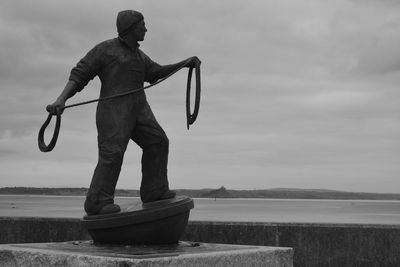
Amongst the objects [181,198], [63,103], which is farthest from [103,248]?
[63,103]

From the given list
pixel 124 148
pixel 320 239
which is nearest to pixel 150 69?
pixel 124 148

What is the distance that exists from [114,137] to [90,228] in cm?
91

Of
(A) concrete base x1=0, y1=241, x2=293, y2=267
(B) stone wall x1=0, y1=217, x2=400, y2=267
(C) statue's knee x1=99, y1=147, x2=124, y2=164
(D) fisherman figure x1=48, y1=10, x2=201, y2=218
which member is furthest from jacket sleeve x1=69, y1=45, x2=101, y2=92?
(B) stone wall x1=0, y1=217, x2=400, y2=267

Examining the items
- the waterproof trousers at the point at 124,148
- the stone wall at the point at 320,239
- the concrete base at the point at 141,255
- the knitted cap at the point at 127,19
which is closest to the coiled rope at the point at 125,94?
the waterproof trousers at the point at 124,148

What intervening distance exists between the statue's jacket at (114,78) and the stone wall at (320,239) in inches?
127

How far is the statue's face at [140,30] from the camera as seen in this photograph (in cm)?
800

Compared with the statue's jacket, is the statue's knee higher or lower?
lower

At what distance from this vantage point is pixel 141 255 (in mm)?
6531

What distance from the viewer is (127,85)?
7.99 m

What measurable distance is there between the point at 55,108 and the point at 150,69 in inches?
46.8

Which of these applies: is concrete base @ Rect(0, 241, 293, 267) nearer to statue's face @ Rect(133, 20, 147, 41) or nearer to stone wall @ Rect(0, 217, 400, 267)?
statue's face @ Rect(133, 20, 147, 41)

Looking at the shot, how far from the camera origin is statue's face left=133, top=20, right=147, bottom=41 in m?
8.00

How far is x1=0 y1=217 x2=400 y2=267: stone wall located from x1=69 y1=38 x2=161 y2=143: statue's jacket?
3221 millimetres

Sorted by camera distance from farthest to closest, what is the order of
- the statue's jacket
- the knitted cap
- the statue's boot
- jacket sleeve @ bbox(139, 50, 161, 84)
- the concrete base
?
jacket sleeve @ bbox(139, 50, 161, 84)
the knitted cap
the statue's jacket
the statue's boot
the concrete base
